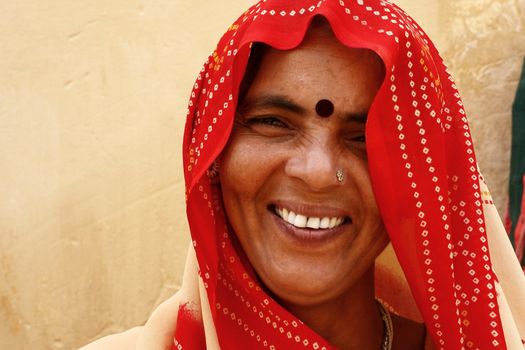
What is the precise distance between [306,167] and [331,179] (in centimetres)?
5

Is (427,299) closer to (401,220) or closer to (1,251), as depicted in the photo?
(401,220)

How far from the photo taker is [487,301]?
71.4 inches

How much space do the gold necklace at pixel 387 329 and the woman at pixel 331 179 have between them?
218 mm

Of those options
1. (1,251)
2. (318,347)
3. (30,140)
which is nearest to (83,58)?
(30,140)

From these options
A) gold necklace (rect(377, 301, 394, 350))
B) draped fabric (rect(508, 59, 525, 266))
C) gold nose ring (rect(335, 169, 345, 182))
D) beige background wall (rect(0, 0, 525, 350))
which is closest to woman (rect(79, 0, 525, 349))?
gold nose ring (rect(335, 169, 345, 182))

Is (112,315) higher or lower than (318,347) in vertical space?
lower

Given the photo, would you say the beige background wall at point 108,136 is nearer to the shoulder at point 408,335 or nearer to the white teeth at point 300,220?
the shoulder at point 408,335

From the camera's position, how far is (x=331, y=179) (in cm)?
176

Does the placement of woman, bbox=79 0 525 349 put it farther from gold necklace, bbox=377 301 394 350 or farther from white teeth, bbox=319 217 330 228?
gold necklace, bbox=377 301 394 350

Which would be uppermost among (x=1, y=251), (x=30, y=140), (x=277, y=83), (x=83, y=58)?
(x=277, y=83)

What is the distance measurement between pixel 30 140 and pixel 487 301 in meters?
2.10

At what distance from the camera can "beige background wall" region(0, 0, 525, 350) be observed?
11.1ft

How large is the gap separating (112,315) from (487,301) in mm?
2000

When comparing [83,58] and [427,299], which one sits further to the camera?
[83,58]
